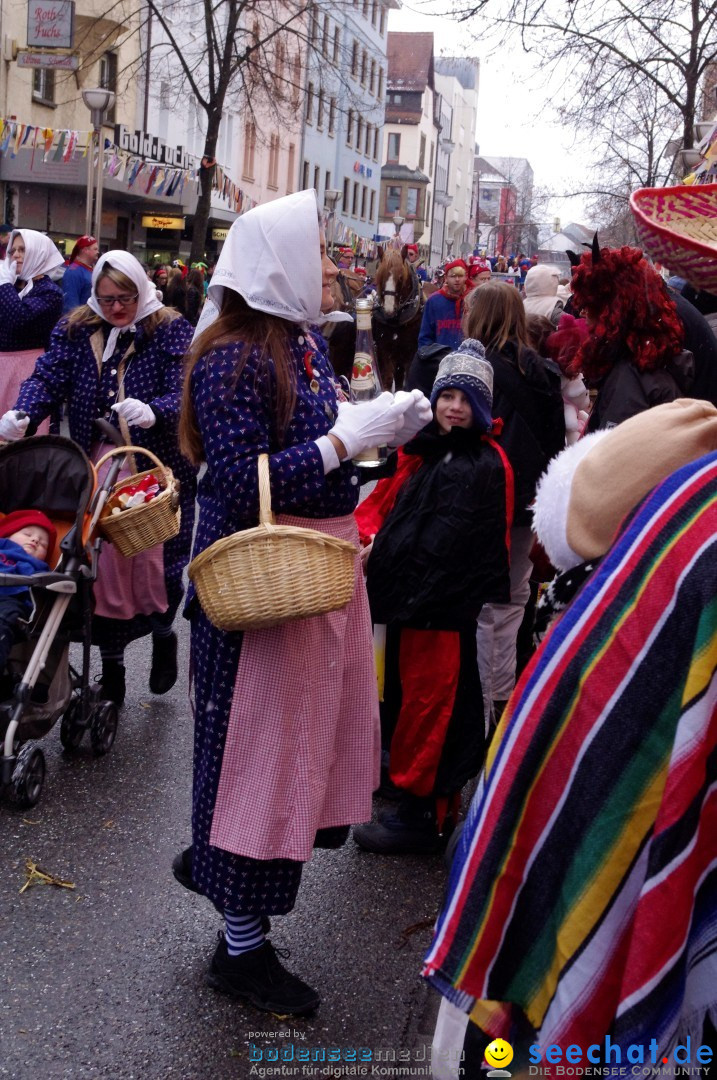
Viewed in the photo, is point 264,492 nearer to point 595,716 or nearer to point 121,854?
point 595,716

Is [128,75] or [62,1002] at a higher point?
[128,75]

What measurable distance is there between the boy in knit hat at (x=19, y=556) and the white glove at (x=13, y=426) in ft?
1.15

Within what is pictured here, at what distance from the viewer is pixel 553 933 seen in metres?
1.68

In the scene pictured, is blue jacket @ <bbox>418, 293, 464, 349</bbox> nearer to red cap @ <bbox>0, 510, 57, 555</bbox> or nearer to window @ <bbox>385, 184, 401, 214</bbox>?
red cap @ <bbox>0, 510, 57, 555</bbox>

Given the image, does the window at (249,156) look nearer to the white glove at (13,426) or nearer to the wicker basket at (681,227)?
the white glove at (13,426)

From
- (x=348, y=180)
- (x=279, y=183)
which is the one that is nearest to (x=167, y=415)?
(x=279, y=183)

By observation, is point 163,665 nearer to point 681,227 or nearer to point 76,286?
point 681,227

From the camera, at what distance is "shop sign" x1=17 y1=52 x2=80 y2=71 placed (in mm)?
20938

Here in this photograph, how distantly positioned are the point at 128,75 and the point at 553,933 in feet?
93.3

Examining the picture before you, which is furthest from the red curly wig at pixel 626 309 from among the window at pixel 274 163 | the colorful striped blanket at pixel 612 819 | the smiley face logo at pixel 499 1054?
the window at pixel 274 163

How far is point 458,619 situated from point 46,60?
66.3 ft

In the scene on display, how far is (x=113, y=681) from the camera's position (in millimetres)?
5184

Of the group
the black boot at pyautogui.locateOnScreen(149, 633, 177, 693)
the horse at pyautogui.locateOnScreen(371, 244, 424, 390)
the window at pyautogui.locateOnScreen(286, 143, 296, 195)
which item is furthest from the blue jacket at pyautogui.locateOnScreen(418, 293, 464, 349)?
the window at pyautogui.locateOnScreen(286, 143, 296, 195)

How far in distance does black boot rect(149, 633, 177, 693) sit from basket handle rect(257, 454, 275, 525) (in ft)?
9.25
